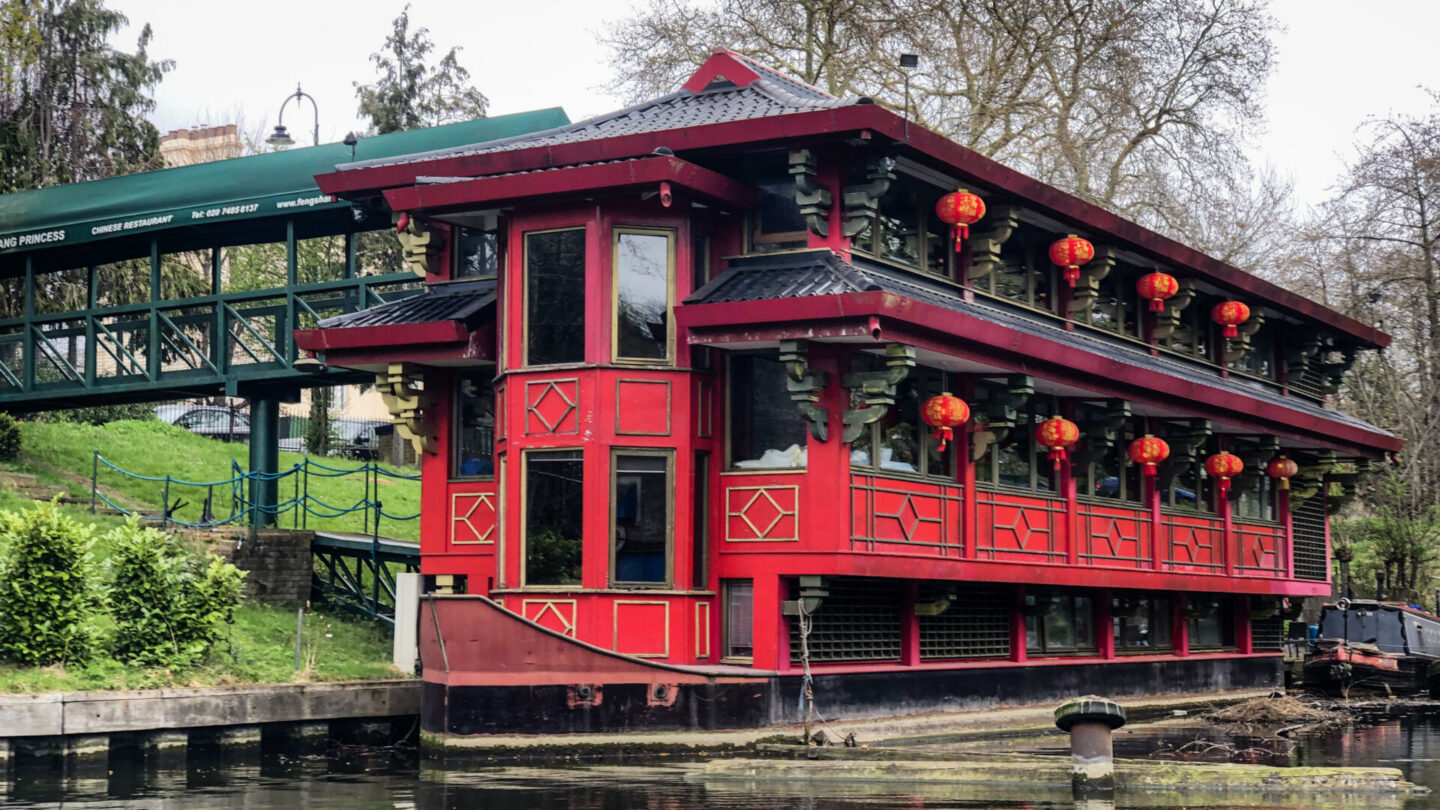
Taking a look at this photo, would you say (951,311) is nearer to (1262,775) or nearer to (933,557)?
(933,557)

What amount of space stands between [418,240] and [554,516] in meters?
5.01

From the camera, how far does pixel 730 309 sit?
66.3ft

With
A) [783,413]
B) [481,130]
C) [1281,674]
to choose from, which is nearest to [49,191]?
[481,130]

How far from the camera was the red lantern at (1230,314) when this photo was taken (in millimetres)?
32250

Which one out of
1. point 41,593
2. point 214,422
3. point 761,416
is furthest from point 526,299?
point 214,422

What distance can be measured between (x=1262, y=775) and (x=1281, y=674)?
20.7 meters

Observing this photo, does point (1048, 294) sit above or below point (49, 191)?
below

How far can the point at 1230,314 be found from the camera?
3225 centimetres

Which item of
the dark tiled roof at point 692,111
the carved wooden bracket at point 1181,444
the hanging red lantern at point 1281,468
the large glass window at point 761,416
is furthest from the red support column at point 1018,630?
the hanging red lantern at point 1281,468

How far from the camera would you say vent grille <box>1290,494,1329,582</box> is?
3528 centimetres

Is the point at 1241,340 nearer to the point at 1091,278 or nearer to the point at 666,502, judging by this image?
the point at 1091,278

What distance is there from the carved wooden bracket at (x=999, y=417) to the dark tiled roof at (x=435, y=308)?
6.80 metres

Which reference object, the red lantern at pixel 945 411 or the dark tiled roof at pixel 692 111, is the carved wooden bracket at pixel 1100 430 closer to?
the red lantern at pixel 945 411

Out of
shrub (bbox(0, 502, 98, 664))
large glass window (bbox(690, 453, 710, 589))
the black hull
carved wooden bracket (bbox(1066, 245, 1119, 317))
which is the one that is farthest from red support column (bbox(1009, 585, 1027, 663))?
shrub (bbox(0, 502, 98, 664))
